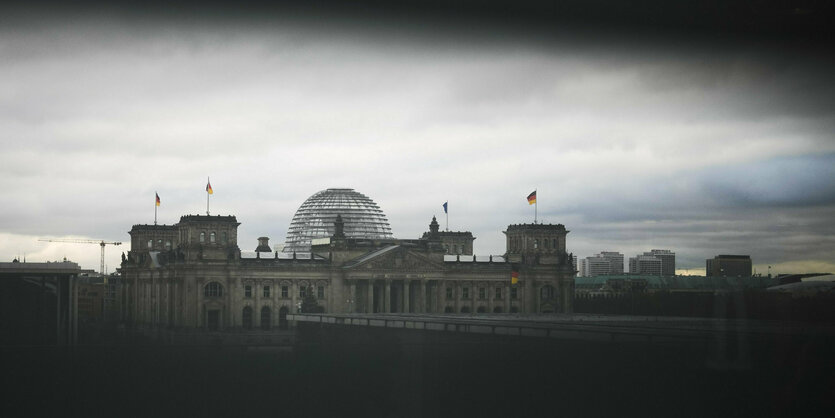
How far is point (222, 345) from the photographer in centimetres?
12800

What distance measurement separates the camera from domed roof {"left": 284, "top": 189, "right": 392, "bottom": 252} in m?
184

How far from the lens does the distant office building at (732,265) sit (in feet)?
211

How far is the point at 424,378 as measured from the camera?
85.7 metres

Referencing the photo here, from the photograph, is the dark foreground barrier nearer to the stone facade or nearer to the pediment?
the stone facade

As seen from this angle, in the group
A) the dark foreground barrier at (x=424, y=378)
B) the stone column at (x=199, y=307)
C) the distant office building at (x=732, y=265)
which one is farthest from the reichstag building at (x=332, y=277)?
the distant office building at (x=732, y=265)

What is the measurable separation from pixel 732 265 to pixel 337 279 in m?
96.7

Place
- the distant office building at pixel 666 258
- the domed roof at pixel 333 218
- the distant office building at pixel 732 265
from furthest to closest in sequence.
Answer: the domed roof at pixel 333 218 → the distant office building at pixel 666 258 → the distant office building at pixel 732 265

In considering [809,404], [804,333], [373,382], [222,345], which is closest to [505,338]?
[373,382]

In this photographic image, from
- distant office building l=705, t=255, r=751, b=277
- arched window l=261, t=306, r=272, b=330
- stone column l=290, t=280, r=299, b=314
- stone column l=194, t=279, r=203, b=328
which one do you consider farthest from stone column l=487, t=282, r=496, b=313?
distant office building l=705, t=255, r=751, b=277

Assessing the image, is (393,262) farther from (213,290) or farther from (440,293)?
(213,290)

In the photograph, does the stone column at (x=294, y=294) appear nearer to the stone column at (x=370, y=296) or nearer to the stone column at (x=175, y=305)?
the stone column at (x=370, y=296)

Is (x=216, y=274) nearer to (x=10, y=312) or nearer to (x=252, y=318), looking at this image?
(x=252, y=318)

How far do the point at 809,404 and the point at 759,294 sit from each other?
4358cm

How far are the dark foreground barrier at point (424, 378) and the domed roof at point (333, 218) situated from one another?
54.9 metres
